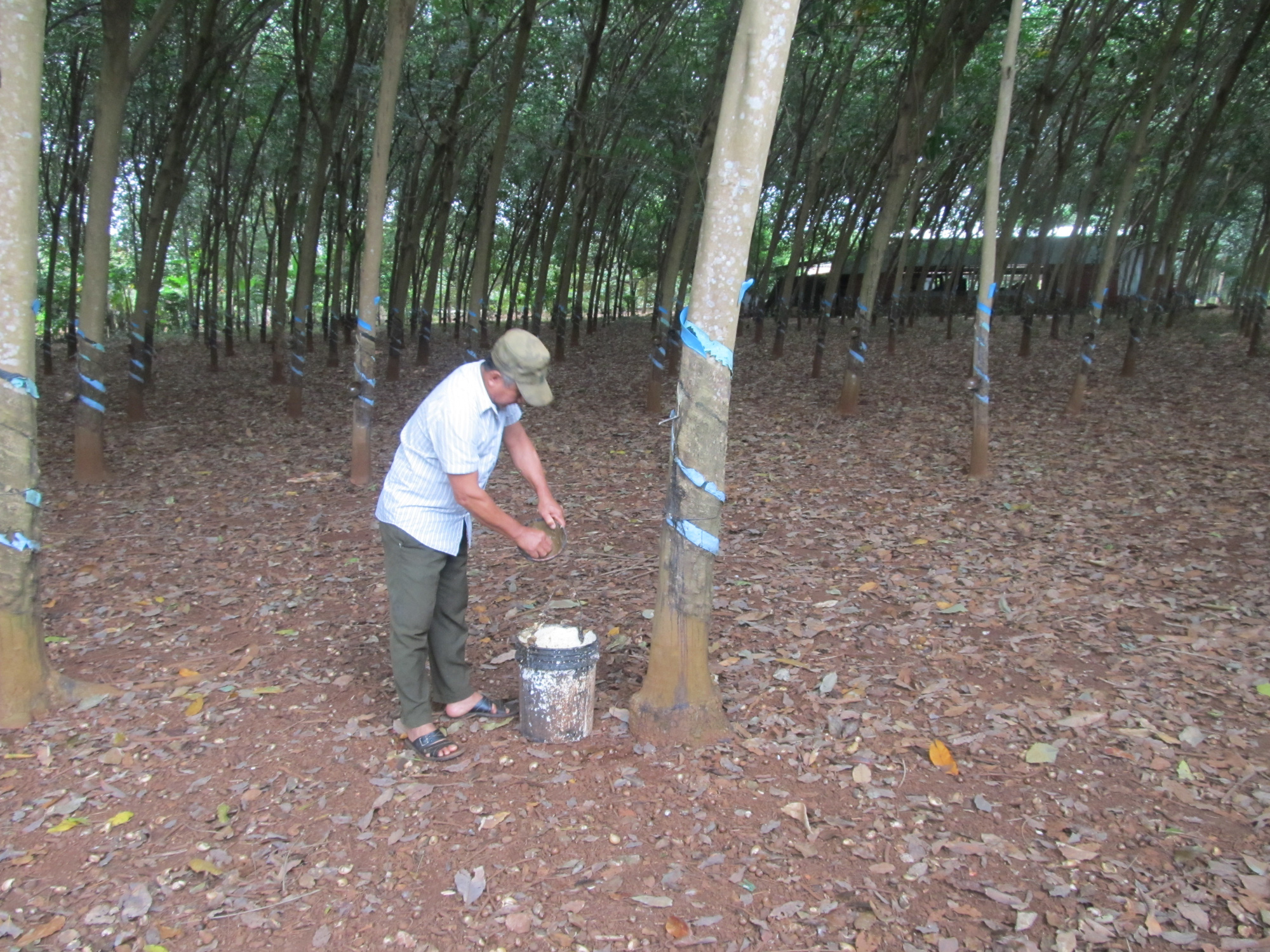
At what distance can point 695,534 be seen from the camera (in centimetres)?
371

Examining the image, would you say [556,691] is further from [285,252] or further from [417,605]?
[285,252]

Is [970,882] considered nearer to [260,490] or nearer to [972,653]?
[972,653]

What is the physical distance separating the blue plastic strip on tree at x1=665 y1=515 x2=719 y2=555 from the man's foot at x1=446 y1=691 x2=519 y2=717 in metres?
1.26

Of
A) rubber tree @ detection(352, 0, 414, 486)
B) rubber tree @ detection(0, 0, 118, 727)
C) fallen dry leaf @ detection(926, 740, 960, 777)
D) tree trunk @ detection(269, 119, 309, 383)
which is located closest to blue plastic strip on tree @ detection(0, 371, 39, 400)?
rubber tree @ detection(0, 0, 118, 727)

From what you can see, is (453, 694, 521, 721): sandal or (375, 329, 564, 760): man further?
(453, 694, 521, 721): sandal

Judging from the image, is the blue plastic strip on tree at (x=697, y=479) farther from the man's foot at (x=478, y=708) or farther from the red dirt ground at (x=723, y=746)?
the man's foot at (x=478, y=708)

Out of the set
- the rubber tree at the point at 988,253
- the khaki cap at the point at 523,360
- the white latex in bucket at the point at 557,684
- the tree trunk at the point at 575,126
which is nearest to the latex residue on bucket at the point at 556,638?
the white latex in bucket at the point at 557,684

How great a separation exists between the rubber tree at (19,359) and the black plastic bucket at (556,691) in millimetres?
2286

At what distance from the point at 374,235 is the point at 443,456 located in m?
5.18

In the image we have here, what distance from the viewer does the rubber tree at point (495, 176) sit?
34.0 feet

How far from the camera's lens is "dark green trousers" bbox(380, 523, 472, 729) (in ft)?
12.1

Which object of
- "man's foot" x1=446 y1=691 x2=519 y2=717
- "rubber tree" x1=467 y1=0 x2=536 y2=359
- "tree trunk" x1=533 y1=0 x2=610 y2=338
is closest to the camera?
"man's foot" x1=446 y1=691 x2=519 y2=717

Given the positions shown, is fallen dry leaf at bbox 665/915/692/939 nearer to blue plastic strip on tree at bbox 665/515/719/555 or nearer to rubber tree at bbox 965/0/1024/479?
blue plastic strip on tree at bbox 665/515/719/555

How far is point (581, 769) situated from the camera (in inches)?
144
